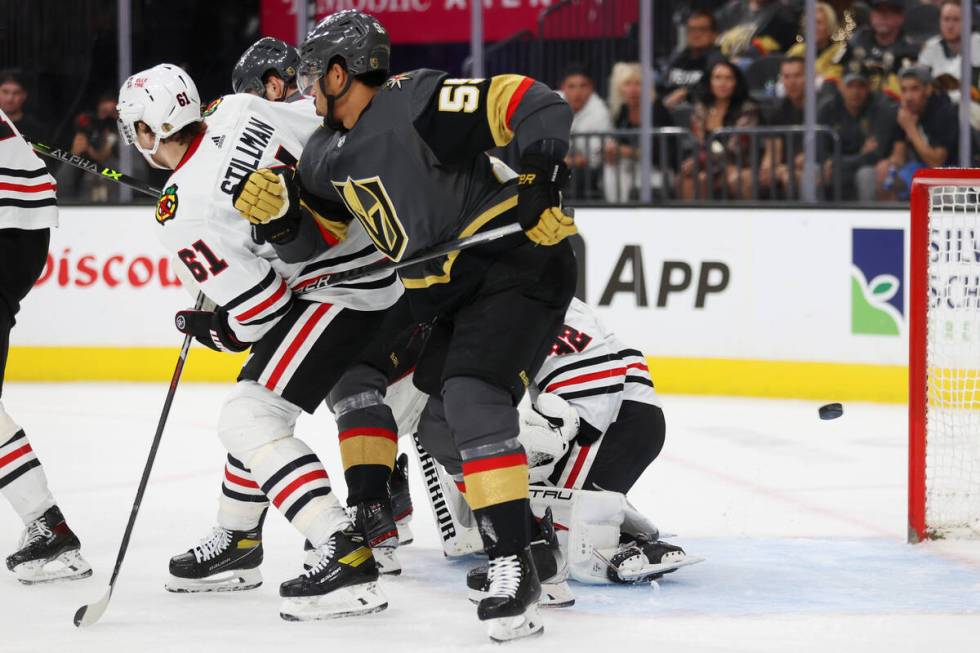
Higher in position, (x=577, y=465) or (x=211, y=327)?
(x=211, y=327)

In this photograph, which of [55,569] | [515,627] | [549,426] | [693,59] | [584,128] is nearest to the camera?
[515,627]

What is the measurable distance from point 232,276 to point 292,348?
21 centimetres

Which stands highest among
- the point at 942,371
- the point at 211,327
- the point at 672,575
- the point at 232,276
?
the point at 232,276

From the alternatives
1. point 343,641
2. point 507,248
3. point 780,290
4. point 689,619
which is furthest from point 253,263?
point 780,290

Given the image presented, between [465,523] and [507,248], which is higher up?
[507,248]

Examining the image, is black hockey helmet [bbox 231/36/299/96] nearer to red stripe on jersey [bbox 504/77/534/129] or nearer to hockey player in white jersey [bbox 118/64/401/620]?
hockey player in white jersey [bbox 118/64/401/620]

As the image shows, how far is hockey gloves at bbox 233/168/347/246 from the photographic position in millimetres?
2883

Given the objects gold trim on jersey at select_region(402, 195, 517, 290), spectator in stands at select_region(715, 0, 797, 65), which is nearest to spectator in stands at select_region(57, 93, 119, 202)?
spectator in stands at select_region(715, 0, 797, 65)

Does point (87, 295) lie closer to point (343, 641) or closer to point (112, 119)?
point (112, 119)

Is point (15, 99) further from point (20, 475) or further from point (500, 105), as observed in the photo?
point (500, 105)

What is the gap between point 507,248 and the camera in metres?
2.88

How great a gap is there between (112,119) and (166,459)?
10.6 feet

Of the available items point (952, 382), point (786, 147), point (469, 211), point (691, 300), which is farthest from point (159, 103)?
point (786, 147)

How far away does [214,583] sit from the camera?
128 inches
